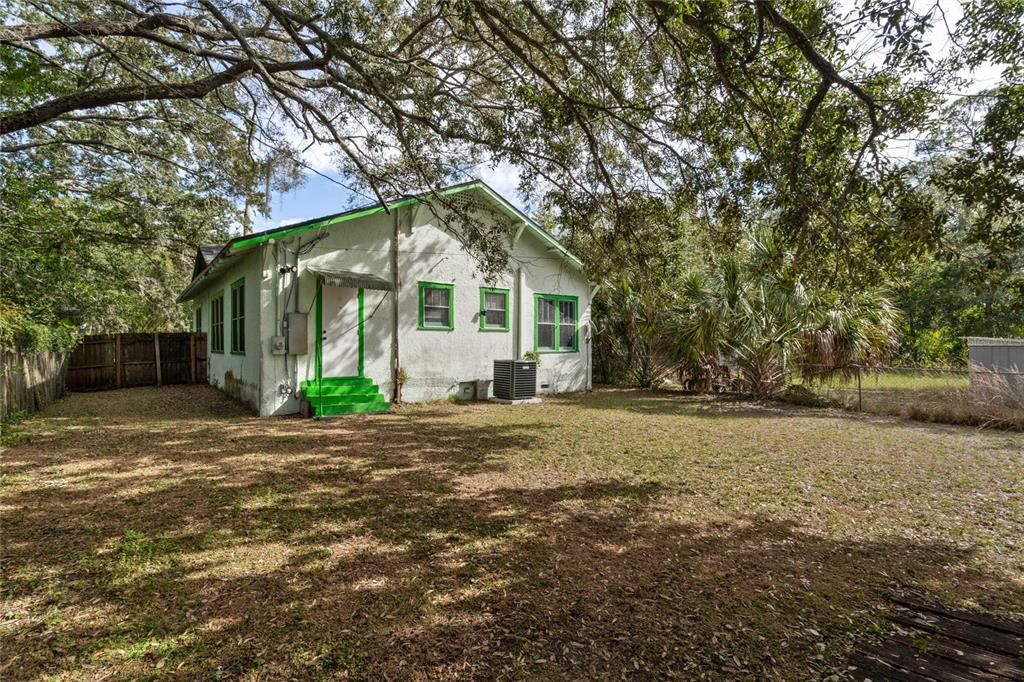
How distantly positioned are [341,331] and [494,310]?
397 cm

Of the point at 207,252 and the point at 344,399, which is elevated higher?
the point at 207,252

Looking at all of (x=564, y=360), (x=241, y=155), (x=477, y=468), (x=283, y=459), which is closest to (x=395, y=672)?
(x=477, y=468)

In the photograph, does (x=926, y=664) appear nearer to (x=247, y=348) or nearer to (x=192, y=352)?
(x=247, y=348)

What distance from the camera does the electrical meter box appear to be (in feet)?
32.0

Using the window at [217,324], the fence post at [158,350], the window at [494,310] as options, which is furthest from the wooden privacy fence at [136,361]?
the window at [494,310]

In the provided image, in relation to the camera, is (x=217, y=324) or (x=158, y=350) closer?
(x=217, y=324)

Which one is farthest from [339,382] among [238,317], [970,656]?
Result: [970,656]

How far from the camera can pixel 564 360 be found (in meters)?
14.3

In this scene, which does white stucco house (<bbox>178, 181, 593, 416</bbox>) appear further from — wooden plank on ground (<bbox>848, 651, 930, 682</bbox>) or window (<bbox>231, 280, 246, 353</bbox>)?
wooden plank on ground (<bbox>848, 651, 930, 682</bbox>)

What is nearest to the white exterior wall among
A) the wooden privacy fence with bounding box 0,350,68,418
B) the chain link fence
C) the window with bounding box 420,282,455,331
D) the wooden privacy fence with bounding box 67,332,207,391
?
the wooden privacy fence with bounding box 67,332,207,391

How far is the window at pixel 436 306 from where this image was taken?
1176 cm

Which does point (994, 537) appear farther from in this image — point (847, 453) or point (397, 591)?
point (397, 591)

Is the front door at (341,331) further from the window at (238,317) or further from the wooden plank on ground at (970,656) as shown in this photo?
the wooden plank on ground at (970,656)

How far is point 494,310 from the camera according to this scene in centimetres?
1300
